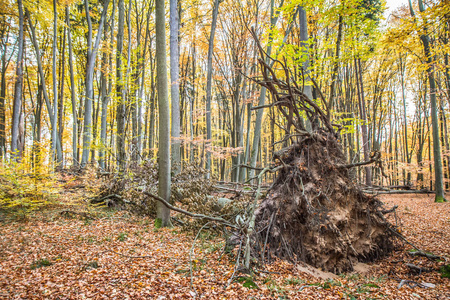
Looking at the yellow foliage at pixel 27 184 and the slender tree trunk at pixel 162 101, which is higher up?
the slender tree trunk at pixel 162 101

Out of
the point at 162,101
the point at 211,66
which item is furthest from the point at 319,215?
the point at 211,66

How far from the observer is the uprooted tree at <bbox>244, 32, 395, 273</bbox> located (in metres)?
3.95

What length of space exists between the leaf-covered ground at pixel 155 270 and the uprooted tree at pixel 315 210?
34 centimetres

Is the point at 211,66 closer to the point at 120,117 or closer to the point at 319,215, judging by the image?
the point at 120,117

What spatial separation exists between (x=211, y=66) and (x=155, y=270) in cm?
1031

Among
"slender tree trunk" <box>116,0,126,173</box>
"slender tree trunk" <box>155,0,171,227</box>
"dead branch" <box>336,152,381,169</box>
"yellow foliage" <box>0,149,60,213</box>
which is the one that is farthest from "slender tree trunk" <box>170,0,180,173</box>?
"dead branch" <box>336,152,381,169</box>

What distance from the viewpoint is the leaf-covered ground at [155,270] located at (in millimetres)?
2707

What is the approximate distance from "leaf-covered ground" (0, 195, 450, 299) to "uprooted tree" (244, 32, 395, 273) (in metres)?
0.34

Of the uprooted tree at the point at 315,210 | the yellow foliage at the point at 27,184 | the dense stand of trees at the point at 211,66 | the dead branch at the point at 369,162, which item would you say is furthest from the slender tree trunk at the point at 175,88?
the dead branch at the point at 369,162

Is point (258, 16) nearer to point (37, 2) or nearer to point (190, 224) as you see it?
point (37, 2)

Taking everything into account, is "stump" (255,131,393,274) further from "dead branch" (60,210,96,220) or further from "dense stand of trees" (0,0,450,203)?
"dead branch" (60,210,96,220)

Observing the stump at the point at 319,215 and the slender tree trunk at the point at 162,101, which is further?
the slender tree trunk at the point at 162,101

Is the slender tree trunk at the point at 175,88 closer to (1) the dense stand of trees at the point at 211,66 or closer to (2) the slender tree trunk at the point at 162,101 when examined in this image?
(1) the dense stand of trees at the point at 211,66

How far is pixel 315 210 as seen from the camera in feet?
13.0
